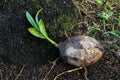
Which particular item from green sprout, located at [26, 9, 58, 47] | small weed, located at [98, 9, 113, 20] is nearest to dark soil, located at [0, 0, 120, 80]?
green sprout, located at [26, 9, 58, 47]

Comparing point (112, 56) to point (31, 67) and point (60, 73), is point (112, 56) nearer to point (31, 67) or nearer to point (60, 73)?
point (60, 73)

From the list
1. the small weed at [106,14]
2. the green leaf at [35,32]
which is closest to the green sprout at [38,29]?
the green leaf at [35,32]

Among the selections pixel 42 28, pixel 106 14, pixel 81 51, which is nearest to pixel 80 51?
pixel 81 51

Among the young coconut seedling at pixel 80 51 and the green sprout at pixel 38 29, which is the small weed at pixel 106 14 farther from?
the green sprout at pixel 38 29

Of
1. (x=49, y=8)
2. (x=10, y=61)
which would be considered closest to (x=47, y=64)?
(x=10, y=61)

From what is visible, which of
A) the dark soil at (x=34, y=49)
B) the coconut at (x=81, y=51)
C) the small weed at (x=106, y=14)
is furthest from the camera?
the small weed at (x=106, y=14)

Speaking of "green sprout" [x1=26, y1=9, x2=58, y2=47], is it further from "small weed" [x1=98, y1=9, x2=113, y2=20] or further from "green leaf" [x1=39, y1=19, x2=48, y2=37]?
"small weed" [x1=98, y1=9, x2=113, y2=20]
